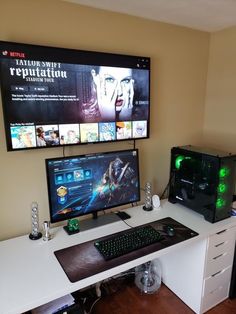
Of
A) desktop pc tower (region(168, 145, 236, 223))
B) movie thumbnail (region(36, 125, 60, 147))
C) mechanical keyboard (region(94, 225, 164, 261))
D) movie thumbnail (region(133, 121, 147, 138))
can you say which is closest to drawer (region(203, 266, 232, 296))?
desktop pc tower (region(168, 145, 236, 223))

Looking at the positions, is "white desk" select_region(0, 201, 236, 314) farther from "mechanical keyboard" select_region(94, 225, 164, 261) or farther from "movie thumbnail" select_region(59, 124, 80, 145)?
"movie thumbnail" select_region(59, 124, 80, 145)

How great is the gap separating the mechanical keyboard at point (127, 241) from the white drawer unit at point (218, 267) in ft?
1.40

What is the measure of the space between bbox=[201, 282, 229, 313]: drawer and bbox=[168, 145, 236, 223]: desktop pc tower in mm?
569

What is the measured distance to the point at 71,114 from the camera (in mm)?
1520

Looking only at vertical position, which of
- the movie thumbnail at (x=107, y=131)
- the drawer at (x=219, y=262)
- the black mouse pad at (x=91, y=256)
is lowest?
the drawer at (x=219, y=262)

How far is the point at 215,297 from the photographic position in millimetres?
1785

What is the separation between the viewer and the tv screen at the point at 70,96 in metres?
1.33

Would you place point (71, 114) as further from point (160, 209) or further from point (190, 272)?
point (190, 272)

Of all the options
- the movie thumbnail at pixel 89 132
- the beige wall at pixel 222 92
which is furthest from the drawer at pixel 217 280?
the movie thumbnail at pixel 89 132

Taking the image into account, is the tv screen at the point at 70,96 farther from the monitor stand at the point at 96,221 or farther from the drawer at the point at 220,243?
the drawer at the point at 220,243

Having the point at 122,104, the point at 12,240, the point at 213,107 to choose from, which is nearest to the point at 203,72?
the point at 213,107

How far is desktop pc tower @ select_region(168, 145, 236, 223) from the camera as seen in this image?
161 centimetres

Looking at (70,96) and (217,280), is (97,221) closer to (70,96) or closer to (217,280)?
(70,96)

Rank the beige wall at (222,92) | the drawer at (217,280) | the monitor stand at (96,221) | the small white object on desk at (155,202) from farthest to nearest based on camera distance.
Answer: the beige wall at (222,92) → the small white object on desk at (155,202) → the drawer at (217,280) → the monitor stand at (96,221)
